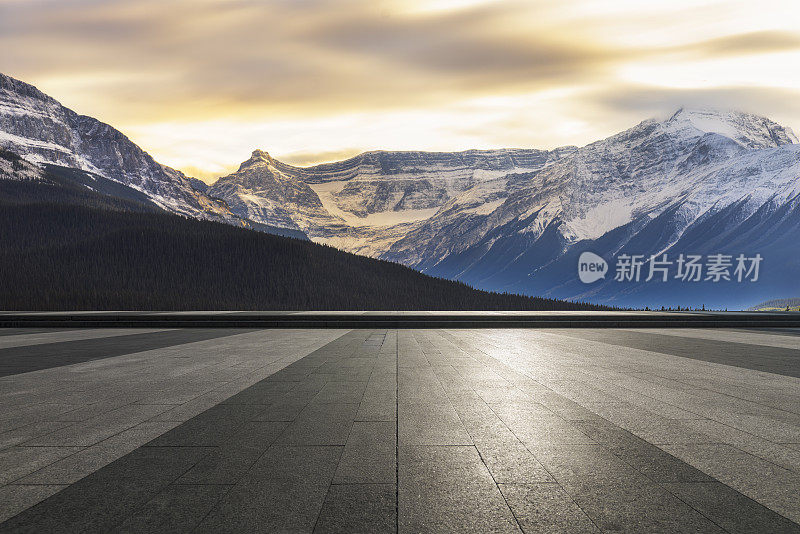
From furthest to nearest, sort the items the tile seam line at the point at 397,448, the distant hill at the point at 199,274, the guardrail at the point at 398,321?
the distant hill at the point at 199,274, the guardrail at the point at 398,321, the tile seam line at the point at 397,448

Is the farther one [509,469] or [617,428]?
[617,428]

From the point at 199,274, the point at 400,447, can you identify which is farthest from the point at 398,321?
the point at 199,274

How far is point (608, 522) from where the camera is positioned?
4.85 meters

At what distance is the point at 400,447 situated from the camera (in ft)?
22.9

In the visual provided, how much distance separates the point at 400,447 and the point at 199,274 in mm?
154835

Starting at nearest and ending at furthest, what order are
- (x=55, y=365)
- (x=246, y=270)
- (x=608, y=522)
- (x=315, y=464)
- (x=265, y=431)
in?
(x=608, y=522), (x=315, y=464), (x=265, y=431), (x=55, y=365), (x=246, y=270)

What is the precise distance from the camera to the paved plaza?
5023mm

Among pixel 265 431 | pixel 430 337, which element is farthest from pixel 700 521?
pixel 430 337

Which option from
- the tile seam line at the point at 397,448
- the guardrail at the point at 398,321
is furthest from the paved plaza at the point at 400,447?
the guardrail at the point at 398,321

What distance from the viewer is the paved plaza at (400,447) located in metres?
5.02

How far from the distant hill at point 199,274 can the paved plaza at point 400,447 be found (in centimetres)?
11919

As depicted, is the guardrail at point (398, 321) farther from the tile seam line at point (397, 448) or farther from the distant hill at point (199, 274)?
the distant hill at point (199, 274)

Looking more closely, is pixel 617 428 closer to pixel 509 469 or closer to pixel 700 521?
pixel 509 469

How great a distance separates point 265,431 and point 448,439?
252 centimetres
